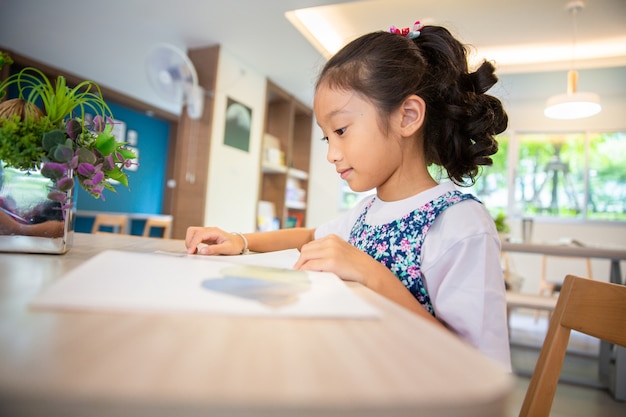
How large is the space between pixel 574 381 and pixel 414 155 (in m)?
2.12

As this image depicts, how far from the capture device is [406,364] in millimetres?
193

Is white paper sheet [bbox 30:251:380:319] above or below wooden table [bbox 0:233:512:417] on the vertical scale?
above

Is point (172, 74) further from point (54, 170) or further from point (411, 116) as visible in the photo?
point (54, 170)

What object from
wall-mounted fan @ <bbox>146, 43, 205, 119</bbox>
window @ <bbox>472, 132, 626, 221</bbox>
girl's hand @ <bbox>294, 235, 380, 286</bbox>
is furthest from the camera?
window @ <bbox>472, 132, 626, 221</bbox>

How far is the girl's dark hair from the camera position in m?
0.92

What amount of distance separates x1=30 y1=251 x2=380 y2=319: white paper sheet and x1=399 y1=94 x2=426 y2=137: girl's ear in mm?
574

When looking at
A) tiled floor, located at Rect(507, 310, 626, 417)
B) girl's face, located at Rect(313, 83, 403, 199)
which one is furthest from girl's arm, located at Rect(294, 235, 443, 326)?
tiled floor, located at Rect(507, 310, 626, 417)

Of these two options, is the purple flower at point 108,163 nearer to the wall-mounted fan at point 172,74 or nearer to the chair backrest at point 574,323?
the chair backrest at point 574,323

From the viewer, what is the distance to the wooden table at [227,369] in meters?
0.15

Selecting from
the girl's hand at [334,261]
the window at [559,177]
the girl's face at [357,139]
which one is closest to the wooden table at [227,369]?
the girl's hand at [334,261]

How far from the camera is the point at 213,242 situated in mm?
883

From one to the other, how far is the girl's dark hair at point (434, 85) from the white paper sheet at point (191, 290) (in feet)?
1.99

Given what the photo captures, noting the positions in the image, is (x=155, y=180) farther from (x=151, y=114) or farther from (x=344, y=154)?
(x=344, y=154)

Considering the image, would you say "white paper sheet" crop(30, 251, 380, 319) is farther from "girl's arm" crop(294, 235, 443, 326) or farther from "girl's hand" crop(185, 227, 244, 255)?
"girl's hand" crop(185, 227, 244, 255)
